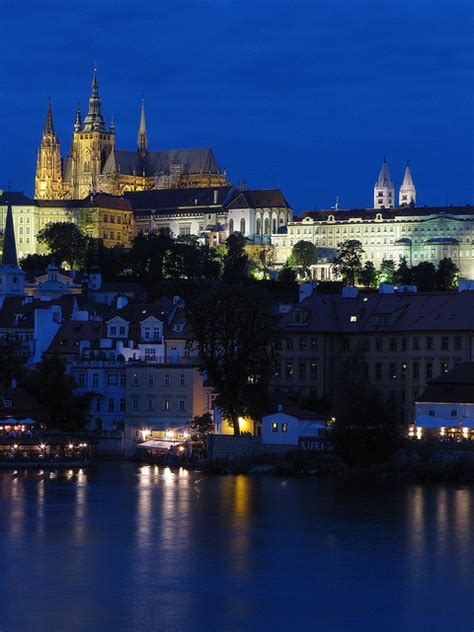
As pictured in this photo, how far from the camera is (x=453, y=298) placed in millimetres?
75250

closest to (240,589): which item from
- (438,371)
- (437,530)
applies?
(437,530)

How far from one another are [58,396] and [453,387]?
1692cm

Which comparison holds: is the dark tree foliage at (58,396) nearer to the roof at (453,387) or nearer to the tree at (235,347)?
the tree at (235,347)

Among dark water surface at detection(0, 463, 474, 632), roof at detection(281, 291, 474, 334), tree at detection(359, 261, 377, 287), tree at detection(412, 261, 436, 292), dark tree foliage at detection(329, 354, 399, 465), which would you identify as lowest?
dark water surface at detection(0, 463, 474, 632)

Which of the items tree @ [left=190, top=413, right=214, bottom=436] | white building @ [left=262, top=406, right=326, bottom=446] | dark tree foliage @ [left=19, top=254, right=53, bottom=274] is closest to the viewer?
white building @ [left=262, top=406, right=326, bottom=446]

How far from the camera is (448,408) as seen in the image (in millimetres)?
67250

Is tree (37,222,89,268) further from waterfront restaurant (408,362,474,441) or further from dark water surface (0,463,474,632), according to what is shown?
dark water surface (0,463,474,632)

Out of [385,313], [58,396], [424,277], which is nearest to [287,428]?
[385,313]

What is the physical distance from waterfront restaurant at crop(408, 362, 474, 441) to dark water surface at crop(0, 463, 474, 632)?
19.6 ft

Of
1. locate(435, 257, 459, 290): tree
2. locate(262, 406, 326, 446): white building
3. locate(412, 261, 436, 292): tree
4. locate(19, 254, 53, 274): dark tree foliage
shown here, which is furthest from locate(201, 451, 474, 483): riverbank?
locate(19, 254, 53, 274): dark tree foliage

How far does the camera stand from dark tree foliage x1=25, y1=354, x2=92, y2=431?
7431cm

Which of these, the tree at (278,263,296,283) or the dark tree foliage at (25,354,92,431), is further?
the tree at (278,263,296,283)

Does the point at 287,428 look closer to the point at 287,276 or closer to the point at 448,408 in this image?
the point at 448,408

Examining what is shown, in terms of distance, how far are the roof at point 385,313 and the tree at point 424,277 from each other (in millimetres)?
78935
